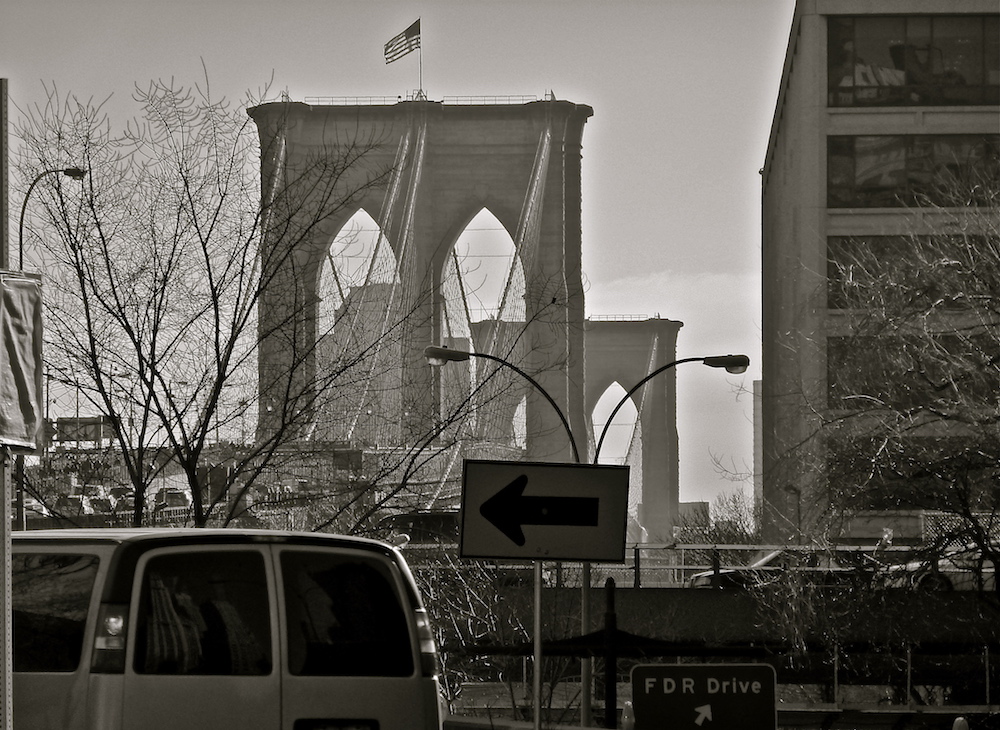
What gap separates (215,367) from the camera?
12320 mm

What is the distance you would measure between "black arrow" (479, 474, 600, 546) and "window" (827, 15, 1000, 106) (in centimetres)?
4607

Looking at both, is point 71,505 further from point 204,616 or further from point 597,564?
point 204,616

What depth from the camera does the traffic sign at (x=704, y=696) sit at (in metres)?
5.81

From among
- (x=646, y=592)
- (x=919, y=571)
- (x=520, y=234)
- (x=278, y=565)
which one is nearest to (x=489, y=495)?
(x=278, y=565)

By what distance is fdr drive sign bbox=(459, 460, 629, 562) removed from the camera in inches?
236

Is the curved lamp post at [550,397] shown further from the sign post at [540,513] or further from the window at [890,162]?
the window at [890,162]

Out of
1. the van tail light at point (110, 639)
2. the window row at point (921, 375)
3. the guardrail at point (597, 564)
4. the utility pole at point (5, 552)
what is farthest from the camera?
the guardrail at point (597, 564)

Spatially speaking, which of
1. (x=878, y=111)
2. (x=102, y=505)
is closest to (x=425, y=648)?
(x=102, y=505)

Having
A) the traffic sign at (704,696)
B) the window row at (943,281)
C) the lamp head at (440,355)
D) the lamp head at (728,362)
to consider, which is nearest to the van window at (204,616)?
the traffic sign at (704,696)

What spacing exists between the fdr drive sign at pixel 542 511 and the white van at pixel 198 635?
578 mm

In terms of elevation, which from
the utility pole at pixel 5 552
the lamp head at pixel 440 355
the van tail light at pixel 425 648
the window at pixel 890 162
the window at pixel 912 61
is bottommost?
the van tail light at pixel 425 648

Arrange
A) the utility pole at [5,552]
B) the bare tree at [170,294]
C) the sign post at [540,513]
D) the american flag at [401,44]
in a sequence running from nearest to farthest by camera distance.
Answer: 1. the utility pole at [5,552]
2. the sign post at [540,513]
3. the bare tree at [170,294]
4. the american flag at [401,44]

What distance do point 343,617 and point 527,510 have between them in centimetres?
92

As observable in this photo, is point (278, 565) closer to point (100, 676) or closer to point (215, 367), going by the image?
point (100, 676)
